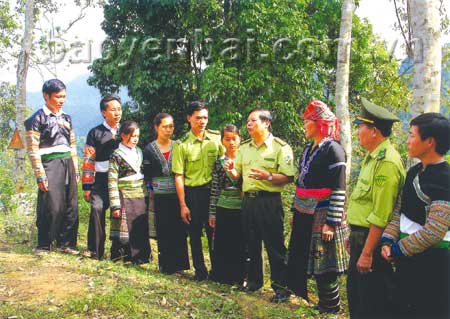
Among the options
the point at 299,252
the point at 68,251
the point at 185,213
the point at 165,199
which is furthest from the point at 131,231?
the point at 299,252

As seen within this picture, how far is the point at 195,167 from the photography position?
16.0 feet

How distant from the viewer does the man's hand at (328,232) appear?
3785 mm

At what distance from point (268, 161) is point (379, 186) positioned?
142 cm

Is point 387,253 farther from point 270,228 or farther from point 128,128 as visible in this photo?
point 128,128

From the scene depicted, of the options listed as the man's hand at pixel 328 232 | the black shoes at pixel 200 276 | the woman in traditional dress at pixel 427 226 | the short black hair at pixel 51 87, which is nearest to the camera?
the woman in traditional dress at pixel 427 226

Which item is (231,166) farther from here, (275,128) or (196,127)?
(275,128)

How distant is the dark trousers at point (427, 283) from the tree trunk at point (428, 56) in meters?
1.95

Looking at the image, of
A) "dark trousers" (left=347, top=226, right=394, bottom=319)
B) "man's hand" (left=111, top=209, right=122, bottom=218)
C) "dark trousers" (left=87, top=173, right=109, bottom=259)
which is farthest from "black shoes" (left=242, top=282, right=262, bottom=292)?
"dark trousers" (left=87, top=173, right=109, bottom=259)

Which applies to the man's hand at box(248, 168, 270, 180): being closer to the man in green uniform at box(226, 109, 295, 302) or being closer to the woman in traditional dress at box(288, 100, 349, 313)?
the man in green uniform at box(226, 109, 295, 302)

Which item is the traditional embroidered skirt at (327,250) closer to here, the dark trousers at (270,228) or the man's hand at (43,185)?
the dark trousers at (270,228)

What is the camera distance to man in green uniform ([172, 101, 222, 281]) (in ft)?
15.9

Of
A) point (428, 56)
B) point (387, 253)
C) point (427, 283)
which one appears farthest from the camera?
point (428, 56)

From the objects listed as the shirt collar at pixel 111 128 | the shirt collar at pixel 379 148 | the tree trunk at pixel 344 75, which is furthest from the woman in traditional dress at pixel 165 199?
the tree trunk at pixel 344 75

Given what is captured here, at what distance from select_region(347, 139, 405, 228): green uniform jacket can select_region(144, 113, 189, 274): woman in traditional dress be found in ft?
7.86
